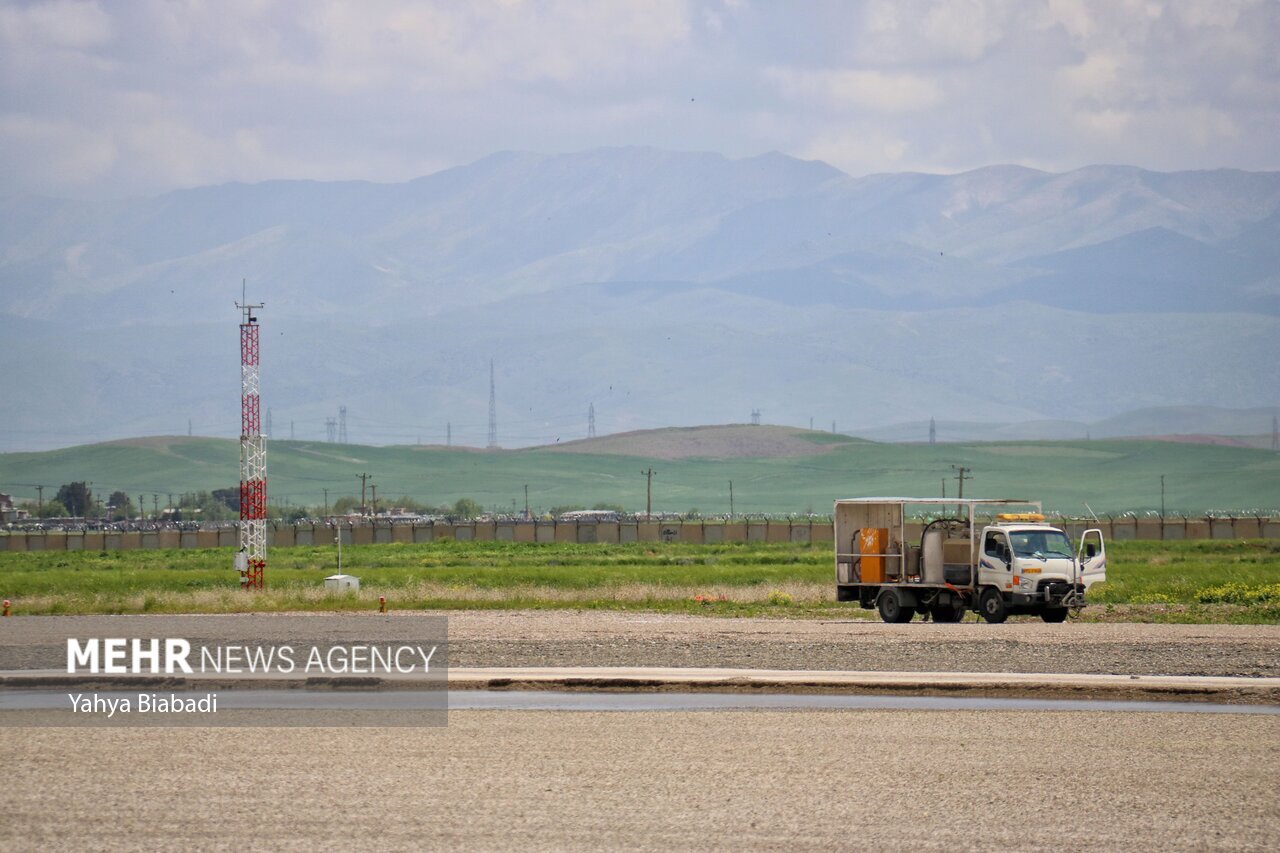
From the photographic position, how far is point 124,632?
1194 inches

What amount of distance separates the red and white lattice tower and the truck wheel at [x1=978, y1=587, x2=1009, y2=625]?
26.9 m

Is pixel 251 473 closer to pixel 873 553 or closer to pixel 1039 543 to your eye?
pixel 873 553

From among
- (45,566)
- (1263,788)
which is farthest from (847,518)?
(45,566)

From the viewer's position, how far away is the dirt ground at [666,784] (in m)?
12.9

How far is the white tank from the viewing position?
1375 inches

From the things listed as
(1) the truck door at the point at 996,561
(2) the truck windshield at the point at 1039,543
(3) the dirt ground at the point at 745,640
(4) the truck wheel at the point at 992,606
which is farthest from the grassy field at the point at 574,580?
(3) the dirt ground at the point at 745,640

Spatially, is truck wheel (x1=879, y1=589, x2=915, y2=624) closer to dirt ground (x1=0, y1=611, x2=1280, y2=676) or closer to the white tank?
dirt ground (x1=0, y1=611, x2=1280, y2=676)

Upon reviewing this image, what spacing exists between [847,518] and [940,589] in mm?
3576

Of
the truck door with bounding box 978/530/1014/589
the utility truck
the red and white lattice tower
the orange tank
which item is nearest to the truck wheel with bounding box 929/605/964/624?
the utility truck

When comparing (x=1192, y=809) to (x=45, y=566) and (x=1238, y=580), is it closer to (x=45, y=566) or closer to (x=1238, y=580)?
(x=1238, y=580)

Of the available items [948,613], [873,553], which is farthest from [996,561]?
[873,553]

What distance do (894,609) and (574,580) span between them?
24.6 meters

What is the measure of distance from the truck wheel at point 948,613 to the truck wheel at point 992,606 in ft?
1.69

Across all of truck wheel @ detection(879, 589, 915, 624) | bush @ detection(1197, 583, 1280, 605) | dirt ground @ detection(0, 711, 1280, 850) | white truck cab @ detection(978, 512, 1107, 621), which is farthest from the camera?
bush @ detection(1197, 583, 1280, 605)
